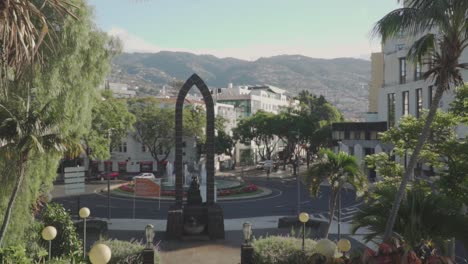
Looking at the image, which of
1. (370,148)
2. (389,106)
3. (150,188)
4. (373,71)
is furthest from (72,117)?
(373,71)

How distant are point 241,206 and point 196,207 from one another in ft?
50.3

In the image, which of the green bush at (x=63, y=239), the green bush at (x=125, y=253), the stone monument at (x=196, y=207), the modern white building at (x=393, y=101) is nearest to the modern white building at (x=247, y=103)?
the modern white building at (x=393, y=101)

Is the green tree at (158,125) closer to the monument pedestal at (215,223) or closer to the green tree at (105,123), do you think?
the green tree at (105,123)

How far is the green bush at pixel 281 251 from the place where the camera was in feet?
47.2

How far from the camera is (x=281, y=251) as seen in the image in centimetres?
1464

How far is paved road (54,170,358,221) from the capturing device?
107 ft

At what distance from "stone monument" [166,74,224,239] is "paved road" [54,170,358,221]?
30.8 feet

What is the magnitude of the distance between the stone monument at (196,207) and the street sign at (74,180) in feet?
15.8

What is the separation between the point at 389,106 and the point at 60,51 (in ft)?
125

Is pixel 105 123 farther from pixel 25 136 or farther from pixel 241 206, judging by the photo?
pixel 25 136

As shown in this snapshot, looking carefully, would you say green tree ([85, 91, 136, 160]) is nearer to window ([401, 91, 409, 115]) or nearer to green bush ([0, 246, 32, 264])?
window ([401, 91, 409, 115])

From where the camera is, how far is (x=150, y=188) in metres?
28.8

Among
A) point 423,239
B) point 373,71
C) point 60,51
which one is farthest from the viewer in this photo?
point 373,71

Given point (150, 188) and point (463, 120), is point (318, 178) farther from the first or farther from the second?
point (150, 188)
